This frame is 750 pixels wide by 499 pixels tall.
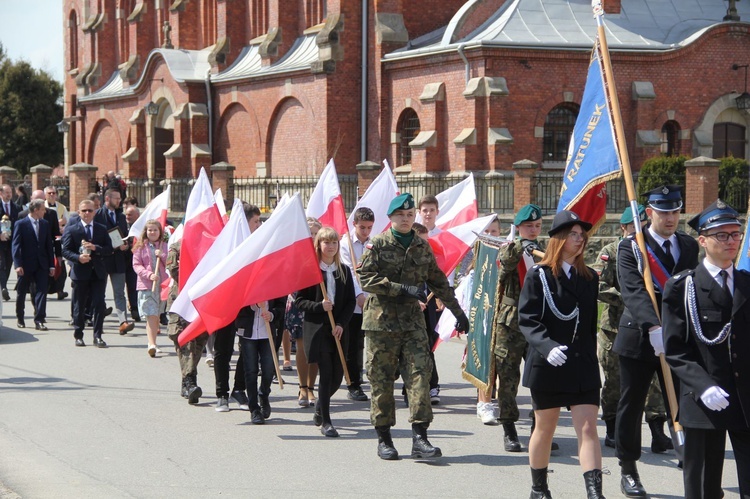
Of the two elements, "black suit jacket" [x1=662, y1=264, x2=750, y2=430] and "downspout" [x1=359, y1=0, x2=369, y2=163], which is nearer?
"black suit jacket" [x1=662, y1=264, x2=750, y2=430]

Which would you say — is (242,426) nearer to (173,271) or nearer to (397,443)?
(397,443)

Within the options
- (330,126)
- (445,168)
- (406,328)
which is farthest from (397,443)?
(330,126)

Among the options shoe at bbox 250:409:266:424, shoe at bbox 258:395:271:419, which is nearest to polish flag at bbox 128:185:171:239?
shoe at bbox 258:395:271:419

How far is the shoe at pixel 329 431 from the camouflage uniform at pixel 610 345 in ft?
7.42

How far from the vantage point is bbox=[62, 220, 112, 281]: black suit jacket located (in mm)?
15984

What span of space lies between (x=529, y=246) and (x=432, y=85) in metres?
23.2

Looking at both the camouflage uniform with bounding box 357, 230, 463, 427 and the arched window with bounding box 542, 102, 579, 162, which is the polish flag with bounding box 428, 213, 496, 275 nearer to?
the camouflage uniform with bounding box 357, 230, 463, 427

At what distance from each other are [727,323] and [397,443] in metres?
3.98

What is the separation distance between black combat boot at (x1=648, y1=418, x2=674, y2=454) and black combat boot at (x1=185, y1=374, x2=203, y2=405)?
445 cm

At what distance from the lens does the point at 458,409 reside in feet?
37.3

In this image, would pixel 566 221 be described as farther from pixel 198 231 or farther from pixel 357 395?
pixel 198 231

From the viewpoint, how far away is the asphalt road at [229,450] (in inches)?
319

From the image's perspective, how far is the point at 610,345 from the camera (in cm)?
934

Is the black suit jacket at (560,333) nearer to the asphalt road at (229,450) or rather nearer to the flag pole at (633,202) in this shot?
the flag pole at (633,202)
